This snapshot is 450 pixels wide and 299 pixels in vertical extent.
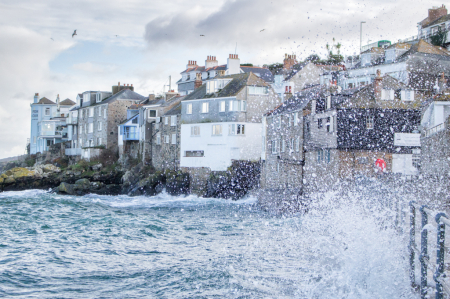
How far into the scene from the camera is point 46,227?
25312mm

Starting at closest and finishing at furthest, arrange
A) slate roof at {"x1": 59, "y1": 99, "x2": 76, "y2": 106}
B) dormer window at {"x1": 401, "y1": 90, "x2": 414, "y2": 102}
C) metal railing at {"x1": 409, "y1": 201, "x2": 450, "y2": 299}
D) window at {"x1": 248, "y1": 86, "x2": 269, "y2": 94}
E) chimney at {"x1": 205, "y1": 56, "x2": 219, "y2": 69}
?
metal railing at {"x1": 409, "y1": 201, "x2": 450, "y2": 299} < dormer window at {"x1": 401, "y1": 90, "x2": 414, "y2": 102} < window at {"x1": 248, "y1": 86, "x2": 269, "y2": 94} < chimney at {"x1": 205, "y1": 56, "x2": 219, "y2": 69} < slate roof at {"x1": 59, "y1": 99, "x2": 76, "y2": 106}

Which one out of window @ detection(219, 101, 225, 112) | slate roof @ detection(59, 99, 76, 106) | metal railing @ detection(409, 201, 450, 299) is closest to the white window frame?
window @ detection(219, 101, 225, 112)

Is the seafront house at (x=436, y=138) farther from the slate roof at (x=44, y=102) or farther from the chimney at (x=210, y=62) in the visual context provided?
the slate roof at (x=44, y=102)

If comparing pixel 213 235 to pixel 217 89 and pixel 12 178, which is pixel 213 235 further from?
pixel 12 178

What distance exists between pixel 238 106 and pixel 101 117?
27.7m

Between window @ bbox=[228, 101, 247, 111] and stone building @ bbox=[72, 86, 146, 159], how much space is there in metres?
23.7

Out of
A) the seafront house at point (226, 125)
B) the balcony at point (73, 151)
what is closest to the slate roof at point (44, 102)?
the balcony at point (73, 151)

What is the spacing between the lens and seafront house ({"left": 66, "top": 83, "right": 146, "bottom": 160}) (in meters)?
63.8

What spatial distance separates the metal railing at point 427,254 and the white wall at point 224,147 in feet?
115

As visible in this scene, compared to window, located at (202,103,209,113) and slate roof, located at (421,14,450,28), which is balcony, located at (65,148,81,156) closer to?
window, located at (202,103,209,113)

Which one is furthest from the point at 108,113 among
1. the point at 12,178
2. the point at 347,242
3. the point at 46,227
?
the point at 347,242

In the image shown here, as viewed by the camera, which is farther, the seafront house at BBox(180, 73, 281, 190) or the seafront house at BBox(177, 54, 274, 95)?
the seafront house at BBox(177, 54, 274, 95)

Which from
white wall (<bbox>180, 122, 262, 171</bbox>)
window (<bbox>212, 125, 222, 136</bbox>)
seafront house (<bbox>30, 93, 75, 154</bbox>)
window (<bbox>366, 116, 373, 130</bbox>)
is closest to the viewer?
window (<bbox>366, 116, 373, 130</bbox>)

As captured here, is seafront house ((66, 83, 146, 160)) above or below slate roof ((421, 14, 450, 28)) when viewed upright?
below
